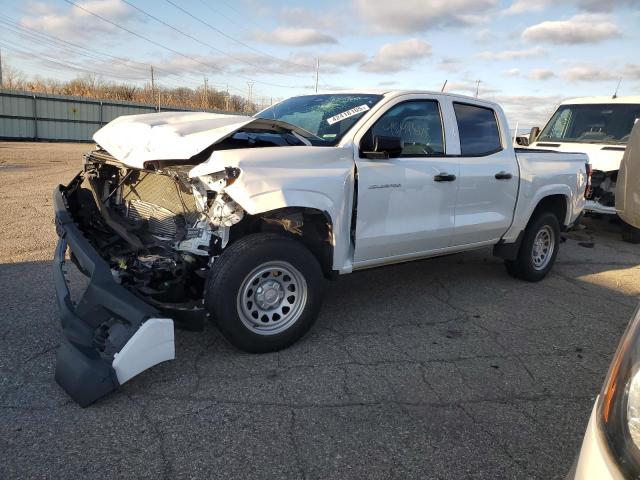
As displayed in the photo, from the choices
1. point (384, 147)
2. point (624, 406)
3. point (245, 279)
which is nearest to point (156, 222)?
point (245, 279)

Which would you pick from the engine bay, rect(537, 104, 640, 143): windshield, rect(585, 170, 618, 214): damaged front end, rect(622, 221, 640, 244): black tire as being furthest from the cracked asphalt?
rect(537, 104, 640, 143): windshield

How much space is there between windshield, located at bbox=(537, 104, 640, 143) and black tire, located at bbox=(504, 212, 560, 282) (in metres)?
4.21

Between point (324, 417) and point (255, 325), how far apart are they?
930mm

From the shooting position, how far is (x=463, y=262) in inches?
267

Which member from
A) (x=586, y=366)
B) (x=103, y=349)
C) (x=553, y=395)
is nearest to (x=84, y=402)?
(x=103, y=349)

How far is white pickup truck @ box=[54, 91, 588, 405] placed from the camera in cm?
324

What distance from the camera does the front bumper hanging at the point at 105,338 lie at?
293 cm

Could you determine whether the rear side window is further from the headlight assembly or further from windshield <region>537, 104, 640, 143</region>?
windshield <region>537, 104, 640, 143</region>

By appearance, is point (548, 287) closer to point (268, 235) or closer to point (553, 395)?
point (553, 395)

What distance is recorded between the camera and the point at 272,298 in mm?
3713

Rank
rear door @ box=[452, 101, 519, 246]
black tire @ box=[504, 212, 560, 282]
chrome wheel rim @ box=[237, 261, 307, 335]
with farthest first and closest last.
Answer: black tire @ box=[504, 212, 560, 282] < rear door @ box=[452, 101, 519, 246] < chrome wheel rim @ box=[237, 261, 307, 335]

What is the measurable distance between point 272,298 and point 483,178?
256 cm

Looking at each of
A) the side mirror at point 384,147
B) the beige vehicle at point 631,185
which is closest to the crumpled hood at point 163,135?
the side mirror at point 384,147

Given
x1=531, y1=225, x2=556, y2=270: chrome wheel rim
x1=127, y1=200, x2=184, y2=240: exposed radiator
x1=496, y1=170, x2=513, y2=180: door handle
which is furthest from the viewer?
x1=531, y1=225, x2=556, y2=270: chrome wheel rim
